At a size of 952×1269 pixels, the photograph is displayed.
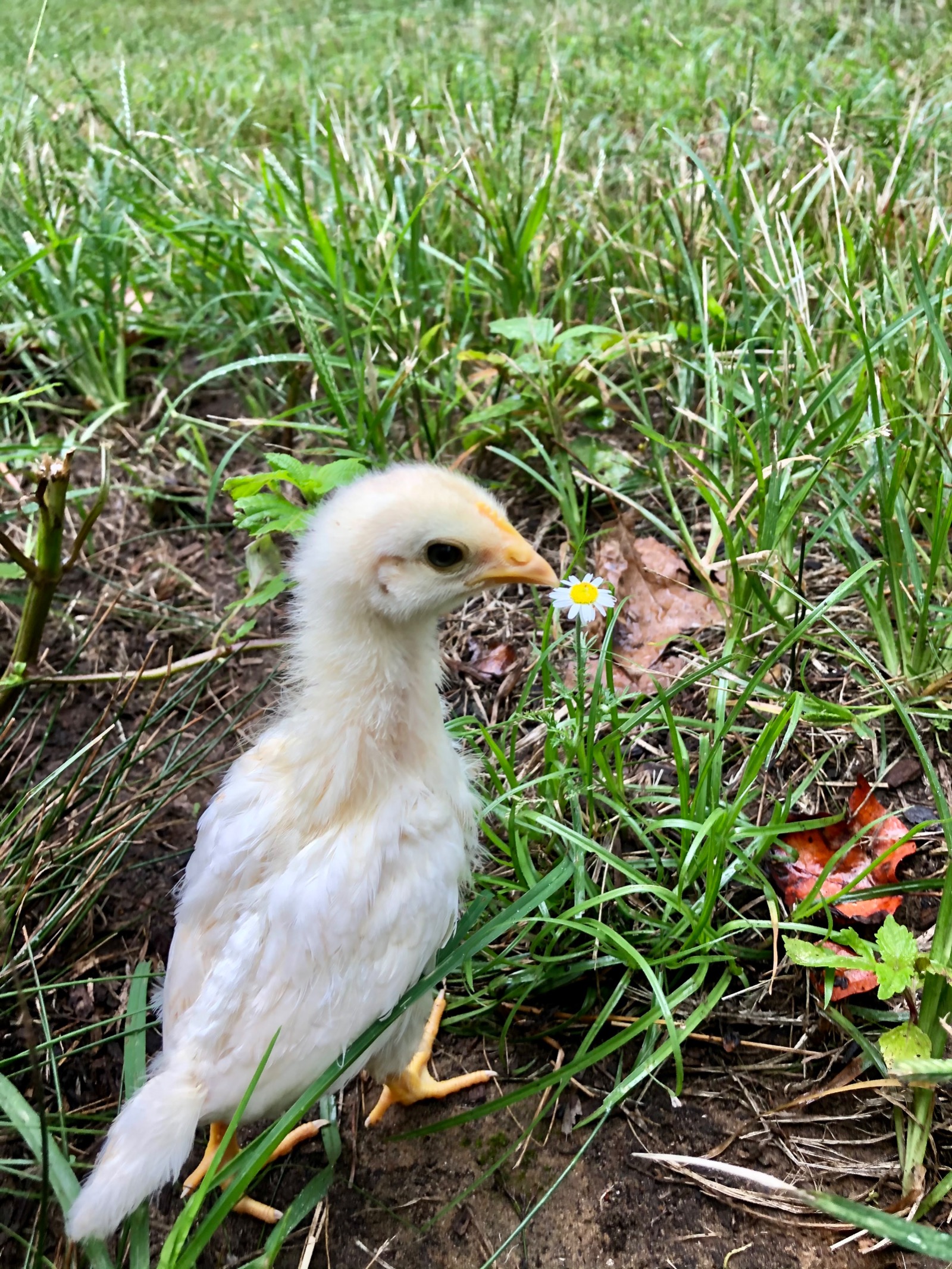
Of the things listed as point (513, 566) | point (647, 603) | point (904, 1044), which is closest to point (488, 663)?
point (647, 603)

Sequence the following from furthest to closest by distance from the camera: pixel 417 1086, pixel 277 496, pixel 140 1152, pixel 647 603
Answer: pixel 647 603, pixel 277 496, pixel 417 1086, pixel 140 1152

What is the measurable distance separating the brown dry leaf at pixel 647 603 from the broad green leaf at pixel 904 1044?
2.97 feet

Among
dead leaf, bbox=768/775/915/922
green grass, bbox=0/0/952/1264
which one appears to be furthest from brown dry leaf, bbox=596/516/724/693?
dead leaf, bbox=768/775/915/922

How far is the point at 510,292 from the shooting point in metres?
2.68

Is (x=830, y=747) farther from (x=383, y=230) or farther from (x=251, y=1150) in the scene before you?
(x=383, y=230)

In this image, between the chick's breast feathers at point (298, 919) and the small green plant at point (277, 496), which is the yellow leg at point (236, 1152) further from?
the small green plant at point (277, 496)

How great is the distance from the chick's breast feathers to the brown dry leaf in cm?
74

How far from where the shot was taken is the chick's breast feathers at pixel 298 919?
51.9 inches

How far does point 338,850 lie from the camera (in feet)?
4.67

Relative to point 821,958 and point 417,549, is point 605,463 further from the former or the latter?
point 821,958

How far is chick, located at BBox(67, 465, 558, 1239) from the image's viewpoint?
131 cm

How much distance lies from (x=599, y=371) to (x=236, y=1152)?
2.07m

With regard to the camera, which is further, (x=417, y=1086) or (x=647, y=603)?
(x=647, y=603)

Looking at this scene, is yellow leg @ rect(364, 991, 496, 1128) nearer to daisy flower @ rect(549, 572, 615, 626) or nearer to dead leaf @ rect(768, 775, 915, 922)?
dead leaf @ rect(768, 775, 915, 922)
